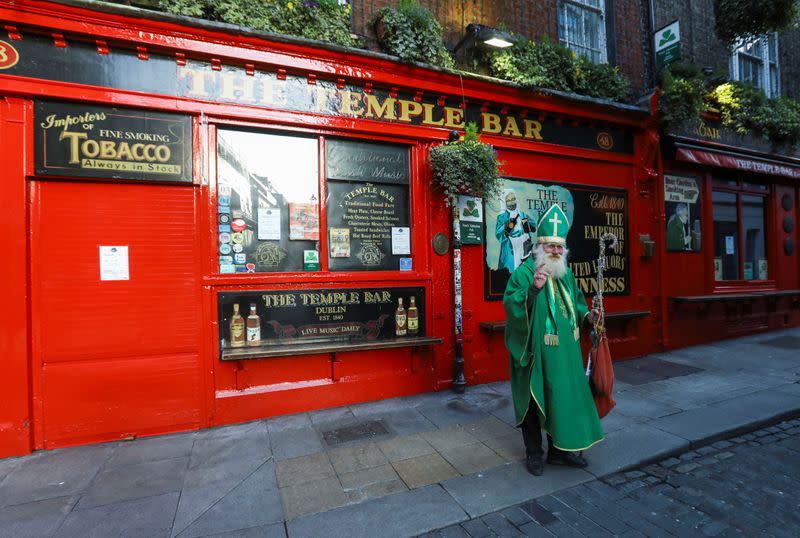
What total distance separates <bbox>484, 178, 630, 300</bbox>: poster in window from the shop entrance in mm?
4071

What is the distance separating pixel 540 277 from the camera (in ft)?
10.4

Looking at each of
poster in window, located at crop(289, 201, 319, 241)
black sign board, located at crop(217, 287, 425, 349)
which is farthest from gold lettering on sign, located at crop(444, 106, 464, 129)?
black sign board, located at crop(217, 287, 425, 349)

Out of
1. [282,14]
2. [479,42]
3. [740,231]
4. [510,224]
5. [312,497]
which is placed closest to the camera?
[312,497]

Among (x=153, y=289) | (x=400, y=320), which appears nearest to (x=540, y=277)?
(x=400, y=320)

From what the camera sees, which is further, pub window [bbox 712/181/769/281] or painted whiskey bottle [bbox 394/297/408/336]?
pub window [bbox 712/181/769/281]

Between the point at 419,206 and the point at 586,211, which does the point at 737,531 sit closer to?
the point at 419,206

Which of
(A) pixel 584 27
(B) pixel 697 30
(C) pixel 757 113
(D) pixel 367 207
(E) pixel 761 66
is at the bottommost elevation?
(D) pixel 367 207

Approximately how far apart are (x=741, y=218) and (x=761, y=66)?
4.44 metres

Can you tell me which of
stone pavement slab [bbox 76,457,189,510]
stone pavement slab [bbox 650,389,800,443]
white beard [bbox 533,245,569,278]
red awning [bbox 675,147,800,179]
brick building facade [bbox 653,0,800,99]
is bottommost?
stone pavement slab [bbox 76,457,189,510]

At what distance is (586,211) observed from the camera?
22.1ft

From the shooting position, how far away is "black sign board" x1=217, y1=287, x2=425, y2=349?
462 cm

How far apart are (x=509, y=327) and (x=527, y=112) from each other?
165 inches

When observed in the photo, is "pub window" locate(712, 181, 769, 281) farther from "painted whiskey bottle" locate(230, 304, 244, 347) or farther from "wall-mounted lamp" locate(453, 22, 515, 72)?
"painted whiskey bottle" locate(230, 304, 244, 347)

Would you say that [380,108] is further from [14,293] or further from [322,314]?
[14,293]
